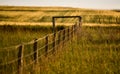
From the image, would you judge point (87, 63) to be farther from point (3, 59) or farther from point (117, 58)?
point (3, 59)

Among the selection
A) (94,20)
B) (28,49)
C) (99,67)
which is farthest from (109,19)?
(99,67)

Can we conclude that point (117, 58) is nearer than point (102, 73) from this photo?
No

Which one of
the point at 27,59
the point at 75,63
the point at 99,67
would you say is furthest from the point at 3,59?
the point at 99,67

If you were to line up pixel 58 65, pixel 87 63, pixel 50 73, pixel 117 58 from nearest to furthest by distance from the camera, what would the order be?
pixel 50 73 → pixel 58 65 → pixel 87 63 → pixel 117 58

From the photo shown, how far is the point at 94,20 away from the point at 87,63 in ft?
123

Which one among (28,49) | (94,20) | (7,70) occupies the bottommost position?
(94,20)

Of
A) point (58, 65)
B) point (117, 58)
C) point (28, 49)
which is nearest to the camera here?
point (58, 65)

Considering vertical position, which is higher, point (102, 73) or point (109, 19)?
point (102, 73)

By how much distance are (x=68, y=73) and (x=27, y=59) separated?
2.29 metres

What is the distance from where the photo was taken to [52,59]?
35.3 feet

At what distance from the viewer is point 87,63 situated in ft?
33.5

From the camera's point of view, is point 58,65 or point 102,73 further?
point 58,65

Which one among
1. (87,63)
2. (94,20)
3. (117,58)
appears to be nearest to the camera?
(87,63)

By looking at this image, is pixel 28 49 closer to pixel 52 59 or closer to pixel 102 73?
pixel 52 59
